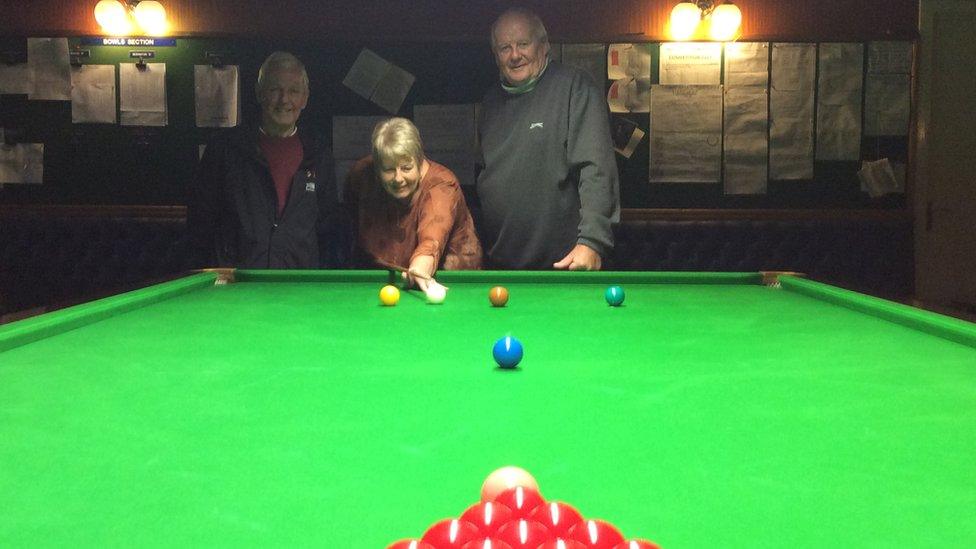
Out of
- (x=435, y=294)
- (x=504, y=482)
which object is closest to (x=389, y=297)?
(x=435, y=294)

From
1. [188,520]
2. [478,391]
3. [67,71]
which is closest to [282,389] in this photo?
[478,391]

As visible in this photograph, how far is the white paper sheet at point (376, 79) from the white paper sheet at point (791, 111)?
2.00m

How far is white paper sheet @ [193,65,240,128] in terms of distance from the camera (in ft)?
15.2

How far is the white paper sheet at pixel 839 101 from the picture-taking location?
457cm

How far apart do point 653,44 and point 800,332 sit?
3017 mm

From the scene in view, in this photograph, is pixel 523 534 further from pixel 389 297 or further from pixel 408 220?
pixel 408 220

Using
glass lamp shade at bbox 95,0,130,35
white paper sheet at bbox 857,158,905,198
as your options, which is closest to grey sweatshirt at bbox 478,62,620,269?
white paper sheet at bbox 857,158,905,198

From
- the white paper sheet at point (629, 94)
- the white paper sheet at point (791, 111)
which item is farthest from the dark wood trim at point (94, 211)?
the white paper sheet at point (791, 111)

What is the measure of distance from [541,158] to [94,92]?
267cm

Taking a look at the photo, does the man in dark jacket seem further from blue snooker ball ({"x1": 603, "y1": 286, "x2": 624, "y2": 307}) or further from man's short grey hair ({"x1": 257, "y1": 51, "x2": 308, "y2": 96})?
blue snooker ball ({"x1": 603, "y1": 286, "x2": 624, "y2": 307})

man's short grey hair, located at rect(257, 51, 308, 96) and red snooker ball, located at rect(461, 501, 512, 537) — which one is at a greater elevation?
man's short grey hair, located at rect(257, 51, 308, 96)

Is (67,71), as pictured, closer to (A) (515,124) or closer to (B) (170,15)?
(B) (170,15)

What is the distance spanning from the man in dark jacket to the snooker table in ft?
5.28

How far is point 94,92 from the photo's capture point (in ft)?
15.4
